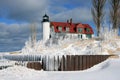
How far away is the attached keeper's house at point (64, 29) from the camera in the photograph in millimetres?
53822

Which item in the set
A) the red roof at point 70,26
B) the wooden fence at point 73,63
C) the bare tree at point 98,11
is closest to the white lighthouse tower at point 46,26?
the red roof at point 70,26

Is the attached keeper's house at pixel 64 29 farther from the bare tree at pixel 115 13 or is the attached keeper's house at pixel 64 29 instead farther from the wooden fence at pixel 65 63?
the wooden fence at pixel 65 63

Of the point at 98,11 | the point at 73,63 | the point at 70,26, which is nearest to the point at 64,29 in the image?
the point at 70,26

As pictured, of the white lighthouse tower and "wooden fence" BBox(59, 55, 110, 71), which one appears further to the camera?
the white lighthouse tower

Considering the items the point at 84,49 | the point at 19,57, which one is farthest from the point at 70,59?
the point at 84,49

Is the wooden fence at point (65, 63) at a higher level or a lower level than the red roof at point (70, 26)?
lower

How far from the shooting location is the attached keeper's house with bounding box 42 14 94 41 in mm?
53822

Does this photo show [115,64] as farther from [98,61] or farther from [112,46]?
[112,46]

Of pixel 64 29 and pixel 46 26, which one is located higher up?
pixel 46 26

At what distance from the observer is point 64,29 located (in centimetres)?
5775

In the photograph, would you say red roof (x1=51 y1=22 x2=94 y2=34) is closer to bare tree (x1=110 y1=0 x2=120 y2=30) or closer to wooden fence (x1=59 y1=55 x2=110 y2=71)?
bare tree (x1=110 y1=0 x2=120 y2=30)

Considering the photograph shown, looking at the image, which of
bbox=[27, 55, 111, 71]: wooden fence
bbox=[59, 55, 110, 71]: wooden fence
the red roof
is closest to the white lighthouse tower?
the red roof

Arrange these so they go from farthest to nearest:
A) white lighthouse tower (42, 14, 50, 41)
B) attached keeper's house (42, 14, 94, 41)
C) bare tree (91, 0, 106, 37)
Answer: attached keeper's house (42, 14, 94, 41), white lighthouse tower (42, 14, 50, 41), bare tree (91, 0, 106, 37)

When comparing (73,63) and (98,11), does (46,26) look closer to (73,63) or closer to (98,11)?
(98,11)
